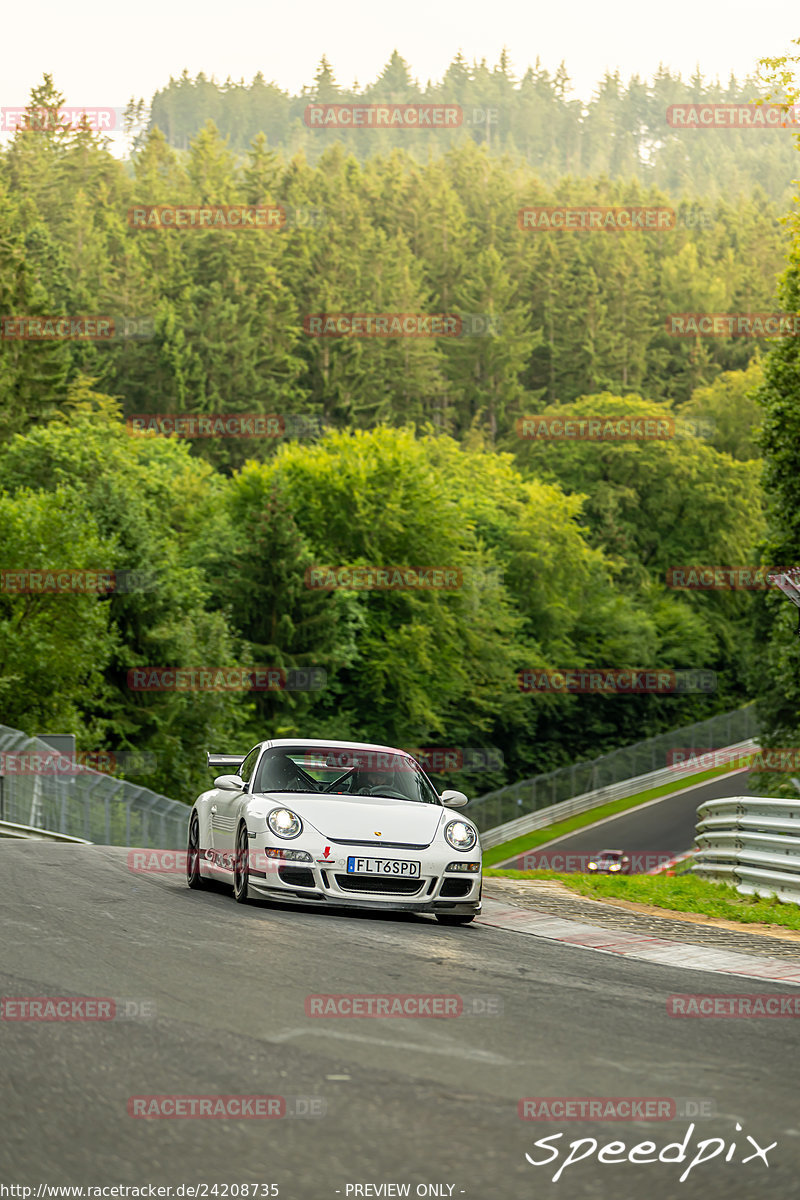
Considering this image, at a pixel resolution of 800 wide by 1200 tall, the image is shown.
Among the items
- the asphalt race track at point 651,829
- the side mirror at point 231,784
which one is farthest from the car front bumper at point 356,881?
the asphalt race track at point 651,829

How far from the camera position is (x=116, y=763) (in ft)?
167

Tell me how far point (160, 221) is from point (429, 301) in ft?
80.0

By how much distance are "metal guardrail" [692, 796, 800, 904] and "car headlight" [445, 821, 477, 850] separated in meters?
4.22

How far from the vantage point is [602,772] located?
63.6 m

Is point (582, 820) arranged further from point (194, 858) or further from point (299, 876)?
point (299, 876)

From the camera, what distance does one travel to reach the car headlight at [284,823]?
11742mm

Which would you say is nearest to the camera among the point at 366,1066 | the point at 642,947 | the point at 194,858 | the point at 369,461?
the point at 366,1066

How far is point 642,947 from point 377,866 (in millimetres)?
2149

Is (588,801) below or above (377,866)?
below

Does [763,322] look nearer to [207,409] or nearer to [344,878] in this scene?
[207,409]

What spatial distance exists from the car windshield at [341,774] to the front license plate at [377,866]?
99 centimetres

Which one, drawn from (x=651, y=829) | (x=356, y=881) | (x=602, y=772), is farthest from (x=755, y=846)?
(x=602, y=772)

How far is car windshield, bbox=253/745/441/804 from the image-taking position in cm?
1284

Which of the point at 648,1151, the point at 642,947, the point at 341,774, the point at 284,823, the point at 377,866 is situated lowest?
the point at 642,947
